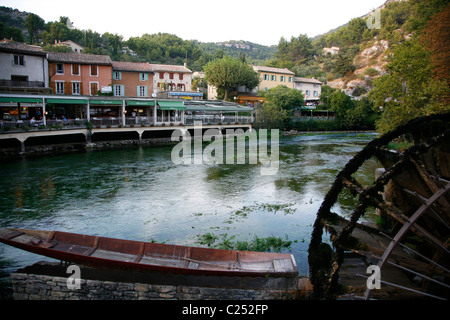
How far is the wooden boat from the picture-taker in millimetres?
7688

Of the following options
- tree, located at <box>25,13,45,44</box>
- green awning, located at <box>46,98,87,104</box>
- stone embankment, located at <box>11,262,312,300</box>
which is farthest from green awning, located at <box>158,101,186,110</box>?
tree, located at <box>25,13,45,44</box>

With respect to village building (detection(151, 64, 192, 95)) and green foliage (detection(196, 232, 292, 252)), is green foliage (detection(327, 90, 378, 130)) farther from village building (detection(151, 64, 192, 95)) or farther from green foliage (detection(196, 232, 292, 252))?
green foliage (detection(196, 232, 292, 252))

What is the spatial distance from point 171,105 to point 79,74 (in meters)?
11.9

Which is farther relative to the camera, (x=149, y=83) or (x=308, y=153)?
(x=149, y=83)

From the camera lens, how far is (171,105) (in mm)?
35469

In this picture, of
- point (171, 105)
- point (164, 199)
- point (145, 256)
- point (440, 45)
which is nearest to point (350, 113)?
point (440, 45)

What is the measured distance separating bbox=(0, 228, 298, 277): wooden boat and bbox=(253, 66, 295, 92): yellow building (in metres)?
51.8

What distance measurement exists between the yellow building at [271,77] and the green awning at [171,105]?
2495 cm

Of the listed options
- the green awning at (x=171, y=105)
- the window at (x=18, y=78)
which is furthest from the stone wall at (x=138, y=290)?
the window at (x=18, y=78)

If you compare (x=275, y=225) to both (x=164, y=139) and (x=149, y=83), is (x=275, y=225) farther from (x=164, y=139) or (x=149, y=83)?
(x=149, y=83)

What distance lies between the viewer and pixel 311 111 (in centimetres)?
5088
